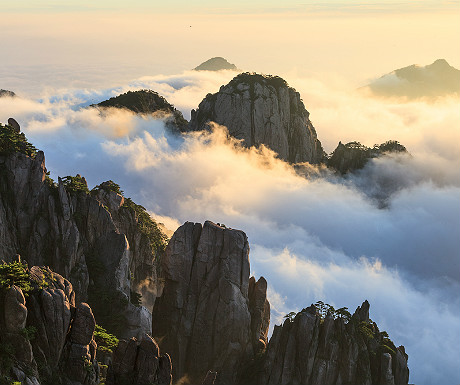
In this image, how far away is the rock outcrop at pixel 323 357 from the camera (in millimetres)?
86250

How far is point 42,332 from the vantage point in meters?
50.8

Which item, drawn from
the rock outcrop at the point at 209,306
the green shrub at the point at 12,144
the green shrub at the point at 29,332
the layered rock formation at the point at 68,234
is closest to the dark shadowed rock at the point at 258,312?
the rock outcrop at the point at 209,306

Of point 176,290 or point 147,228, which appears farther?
point 147,228

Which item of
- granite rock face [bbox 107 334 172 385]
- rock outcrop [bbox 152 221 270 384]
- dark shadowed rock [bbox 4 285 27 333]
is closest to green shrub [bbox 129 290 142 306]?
rock outcrop [bbox 152 221 270 384]

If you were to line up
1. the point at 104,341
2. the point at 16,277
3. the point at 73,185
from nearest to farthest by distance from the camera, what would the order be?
the point at 16,277
the point at 104,341
the point at 73,185

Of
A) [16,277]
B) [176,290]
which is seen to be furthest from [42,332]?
[176,290]

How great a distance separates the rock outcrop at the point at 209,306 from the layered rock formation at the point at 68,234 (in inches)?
352

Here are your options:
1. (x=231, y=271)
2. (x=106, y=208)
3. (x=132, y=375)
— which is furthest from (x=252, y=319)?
(x=132, y=375)

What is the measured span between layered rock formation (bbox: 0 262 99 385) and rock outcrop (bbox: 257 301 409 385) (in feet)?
124

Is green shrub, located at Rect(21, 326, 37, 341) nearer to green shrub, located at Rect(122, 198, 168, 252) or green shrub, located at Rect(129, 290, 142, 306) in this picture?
green shrub, located at Rect(129, 290, 142, 306)

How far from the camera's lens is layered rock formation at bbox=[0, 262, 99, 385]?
48031 millimetres

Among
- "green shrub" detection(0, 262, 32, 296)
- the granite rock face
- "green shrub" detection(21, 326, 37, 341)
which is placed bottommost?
Result: "green shrub" detection(21, 326, 37, 341)

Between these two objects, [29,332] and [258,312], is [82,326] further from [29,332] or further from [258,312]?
[258,312]

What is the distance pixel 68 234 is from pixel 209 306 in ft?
78.3
